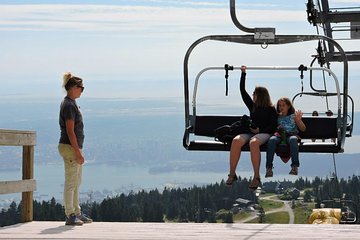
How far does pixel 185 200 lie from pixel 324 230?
69150 millimetres

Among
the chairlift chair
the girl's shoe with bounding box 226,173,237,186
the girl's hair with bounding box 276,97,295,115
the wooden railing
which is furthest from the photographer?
the girl's hair with bounding box 276,97,295,115

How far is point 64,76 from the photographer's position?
10.1 m

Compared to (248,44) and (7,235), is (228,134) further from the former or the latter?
(7,235)

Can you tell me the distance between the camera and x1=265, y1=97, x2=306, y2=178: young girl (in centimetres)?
1133

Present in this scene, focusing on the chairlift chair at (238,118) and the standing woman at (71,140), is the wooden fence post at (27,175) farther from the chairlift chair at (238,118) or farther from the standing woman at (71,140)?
the chairlift chair at (238,118)

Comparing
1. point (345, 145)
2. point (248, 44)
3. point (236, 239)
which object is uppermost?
point (248, 44)

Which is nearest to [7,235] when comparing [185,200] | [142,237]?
[142,237]

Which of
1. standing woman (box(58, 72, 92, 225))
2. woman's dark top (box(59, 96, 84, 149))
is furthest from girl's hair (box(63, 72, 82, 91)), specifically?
woman's dark top (box(59, 96, 84, 149))

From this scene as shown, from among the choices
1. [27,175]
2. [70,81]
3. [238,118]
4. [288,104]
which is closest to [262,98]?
[288,104]

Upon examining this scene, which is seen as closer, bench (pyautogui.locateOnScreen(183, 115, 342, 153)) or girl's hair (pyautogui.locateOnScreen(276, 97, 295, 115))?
girl's hair (pyautogui.locateOnScreen(276, 97, 295, 115))

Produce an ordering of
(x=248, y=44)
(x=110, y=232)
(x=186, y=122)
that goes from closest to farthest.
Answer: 1. (x=110, y=232)
2. (x=248, y=44)
3. (x=186, y=122)

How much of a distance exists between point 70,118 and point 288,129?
2788mm

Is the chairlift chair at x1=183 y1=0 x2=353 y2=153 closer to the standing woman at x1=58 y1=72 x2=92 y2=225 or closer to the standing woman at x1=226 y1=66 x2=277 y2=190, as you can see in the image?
the standing woman at x1=226 y1=66 x2=277 y2=190

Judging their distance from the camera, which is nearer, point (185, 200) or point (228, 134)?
point (228, 134)
